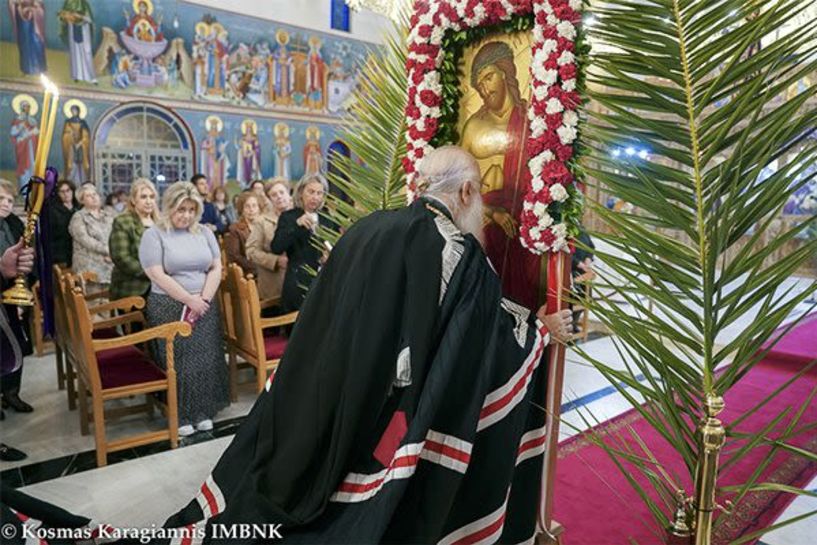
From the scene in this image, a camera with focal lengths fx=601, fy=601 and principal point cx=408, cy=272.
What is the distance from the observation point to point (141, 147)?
10.3m

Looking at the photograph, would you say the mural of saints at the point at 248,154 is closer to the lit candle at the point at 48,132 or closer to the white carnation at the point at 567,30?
the lit candle at the point at 48,132

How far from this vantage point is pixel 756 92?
136 cm

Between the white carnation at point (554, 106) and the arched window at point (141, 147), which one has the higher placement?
the arched window at point (141, 147)

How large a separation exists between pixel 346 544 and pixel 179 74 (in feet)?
34.1

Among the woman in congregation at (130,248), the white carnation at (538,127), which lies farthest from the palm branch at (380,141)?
the woman in congregation at (130,248)

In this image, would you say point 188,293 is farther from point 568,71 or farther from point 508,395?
point 568,71

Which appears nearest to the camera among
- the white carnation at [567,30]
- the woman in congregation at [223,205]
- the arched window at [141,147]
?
the white carnation at [567,30]

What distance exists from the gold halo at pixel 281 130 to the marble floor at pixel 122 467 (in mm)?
7720

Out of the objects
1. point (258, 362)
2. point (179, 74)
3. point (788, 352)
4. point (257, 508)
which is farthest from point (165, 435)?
point (179, 74)

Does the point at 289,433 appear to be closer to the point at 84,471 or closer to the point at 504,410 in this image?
the point at 504,410

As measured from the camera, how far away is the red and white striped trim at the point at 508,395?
226 centimetres

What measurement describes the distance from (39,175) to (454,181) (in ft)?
5.24

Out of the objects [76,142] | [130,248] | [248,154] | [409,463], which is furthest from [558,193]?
[248,154]

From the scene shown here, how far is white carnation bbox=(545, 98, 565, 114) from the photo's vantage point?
239 centimetres
